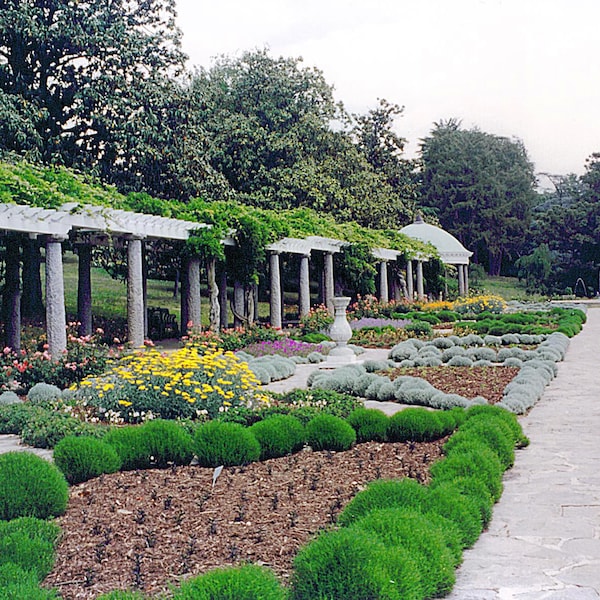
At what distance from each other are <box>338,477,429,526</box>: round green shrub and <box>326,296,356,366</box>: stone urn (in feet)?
30.3

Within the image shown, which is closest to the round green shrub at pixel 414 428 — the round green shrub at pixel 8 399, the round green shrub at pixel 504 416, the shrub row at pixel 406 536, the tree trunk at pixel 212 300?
the round green shrub at pixel 504 416

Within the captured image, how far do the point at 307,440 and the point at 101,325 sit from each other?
52.4 ft

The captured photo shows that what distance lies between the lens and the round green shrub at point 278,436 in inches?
240

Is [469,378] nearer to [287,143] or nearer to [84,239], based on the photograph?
[84,239]

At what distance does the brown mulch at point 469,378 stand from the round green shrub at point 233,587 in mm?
6628

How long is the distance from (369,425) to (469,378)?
494cm

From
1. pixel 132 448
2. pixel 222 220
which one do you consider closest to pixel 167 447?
pixel 132 448

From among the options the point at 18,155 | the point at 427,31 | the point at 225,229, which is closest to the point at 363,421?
the point at 427,31

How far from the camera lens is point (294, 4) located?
324 inches

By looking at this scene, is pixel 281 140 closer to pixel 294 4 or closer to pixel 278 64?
pixel 278 64

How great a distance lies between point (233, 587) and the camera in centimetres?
281

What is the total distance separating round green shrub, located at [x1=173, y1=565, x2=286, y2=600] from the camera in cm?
278

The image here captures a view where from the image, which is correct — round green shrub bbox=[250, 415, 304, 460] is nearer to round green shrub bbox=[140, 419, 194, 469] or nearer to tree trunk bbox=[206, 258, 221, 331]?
round green shrub bbox=[140, 419, 194, 469]

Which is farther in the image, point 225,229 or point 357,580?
point 225,229
